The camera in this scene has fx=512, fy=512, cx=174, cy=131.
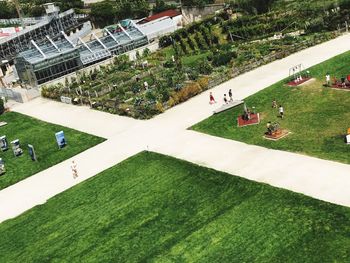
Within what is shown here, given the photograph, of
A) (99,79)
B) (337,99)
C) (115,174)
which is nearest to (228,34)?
(99,79)

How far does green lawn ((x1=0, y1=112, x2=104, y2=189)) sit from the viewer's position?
43375mm

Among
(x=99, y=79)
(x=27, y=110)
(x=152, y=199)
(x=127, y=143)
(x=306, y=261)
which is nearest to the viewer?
(x=306, y=261)

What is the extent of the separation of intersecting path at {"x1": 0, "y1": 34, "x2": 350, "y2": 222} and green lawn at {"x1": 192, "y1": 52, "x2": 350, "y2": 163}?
124 centimetres

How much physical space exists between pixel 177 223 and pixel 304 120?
1665cm

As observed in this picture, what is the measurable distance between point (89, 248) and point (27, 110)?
3611 cm

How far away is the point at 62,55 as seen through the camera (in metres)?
71.1

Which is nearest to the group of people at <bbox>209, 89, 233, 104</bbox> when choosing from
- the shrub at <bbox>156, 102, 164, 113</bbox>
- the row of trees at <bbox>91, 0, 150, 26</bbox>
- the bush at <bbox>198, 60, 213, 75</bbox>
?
the shrub at <bbox>156, 102, 164, 113</bbox>

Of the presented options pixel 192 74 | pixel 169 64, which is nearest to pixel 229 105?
pixel 192 74

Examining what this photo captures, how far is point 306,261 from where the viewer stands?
81.7 feet

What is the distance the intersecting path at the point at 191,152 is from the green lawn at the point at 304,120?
124 cm

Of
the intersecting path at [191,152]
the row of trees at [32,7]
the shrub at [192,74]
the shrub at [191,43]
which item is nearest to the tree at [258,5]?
the shrub at [191,43]

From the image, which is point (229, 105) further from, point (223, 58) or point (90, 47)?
point (90, 47)

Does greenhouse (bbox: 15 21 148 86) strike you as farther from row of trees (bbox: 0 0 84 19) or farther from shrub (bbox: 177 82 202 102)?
row of trees (bbox: 0 0 84 19)

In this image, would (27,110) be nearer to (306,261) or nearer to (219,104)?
(219,104)
